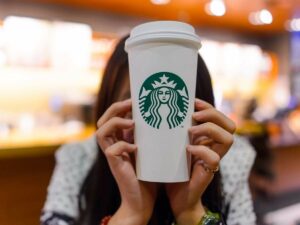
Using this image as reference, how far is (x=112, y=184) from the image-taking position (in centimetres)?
85

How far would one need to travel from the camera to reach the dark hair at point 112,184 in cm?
80

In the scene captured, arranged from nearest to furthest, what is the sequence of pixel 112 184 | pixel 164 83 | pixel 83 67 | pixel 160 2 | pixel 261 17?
pixel 164 83 < pixel 112 184 < pixel 160 2 < pixel 83 67 < pixel 261 17

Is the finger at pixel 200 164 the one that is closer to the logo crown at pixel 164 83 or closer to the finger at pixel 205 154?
the finger at pixel 205 154

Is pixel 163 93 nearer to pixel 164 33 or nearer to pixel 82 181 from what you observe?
pixel 164 33

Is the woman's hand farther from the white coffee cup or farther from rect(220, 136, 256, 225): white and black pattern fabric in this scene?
rect(220, 136, 256, 225): white and black pattern fabric

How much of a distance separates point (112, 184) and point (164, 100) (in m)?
0.39

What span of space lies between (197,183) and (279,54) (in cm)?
550

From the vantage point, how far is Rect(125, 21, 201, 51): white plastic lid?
53cm

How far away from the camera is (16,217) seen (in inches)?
29.9

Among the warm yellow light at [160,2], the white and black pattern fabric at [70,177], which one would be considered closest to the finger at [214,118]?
the white and black pattern fabric at [70,177]

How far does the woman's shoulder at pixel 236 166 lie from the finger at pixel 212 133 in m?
0.33

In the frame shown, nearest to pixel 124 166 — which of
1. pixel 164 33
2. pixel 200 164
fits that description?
pixel 200 164

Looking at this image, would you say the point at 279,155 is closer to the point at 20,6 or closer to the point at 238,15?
the point at 238,15

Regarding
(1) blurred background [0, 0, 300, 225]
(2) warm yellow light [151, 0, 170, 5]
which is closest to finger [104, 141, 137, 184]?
(1) blurred background [0, 0, 300, 225]
